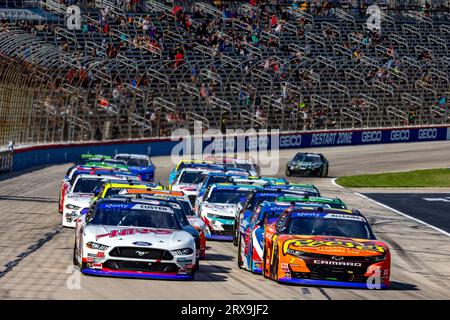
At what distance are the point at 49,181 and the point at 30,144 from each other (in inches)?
194

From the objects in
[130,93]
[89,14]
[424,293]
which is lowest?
[424,293]

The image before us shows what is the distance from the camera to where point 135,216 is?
55.8 feet

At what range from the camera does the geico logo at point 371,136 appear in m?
56.9

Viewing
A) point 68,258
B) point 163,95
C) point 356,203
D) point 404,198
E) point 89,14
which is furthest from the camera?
point 89,14

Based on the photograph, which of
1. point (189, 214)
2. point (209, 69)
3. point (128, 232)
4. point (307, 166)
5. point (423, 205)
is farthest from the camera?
point (209, 69)

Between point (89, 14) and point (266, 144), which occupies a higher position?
point (89, 14)

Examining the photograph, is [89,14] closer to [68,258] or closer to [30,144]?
[30,144]

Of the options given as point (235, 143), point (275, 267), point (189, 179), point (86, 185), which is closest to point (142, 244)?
point (275, 267)

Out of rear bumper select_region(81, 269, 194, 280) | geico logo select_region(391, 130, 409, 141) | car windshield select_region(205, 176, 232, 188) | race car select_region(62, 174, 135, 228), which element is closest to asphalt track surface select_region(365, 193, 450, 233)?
car windshield select_region(205, 176, 232, 188)

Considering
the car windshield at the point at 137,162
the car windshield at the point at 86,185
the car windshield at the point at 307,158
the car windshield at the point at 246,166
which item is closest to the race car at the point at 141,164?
the car windshield at the point at 137,162

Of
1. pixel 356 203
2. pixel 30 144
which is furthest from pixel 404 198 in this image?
pixel 30 144

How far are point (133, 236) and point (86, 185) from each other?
907cm

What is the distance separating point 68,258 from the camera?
18125 mm

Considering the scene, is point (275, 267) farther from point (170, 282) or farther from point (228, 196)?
point (228, 196)
